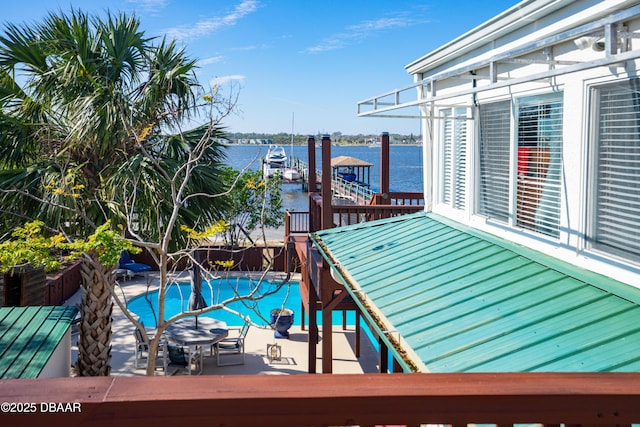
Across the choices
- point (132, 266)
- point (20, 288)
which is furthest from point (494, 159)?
point (132, 266)

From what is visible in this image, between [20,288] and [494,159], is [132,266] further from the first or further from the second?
[494,159]

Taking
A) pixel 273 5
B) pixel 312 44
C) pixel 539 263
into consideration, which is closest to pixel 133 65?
pixel 539 263

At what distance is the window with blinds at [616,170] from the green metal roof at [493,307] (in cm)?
32

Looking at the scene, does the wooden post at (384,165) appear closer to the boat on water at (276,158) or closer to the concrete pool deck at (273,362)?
the concrete pool deck at (273,362)

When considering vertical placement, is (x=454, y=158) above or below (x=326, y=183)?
above

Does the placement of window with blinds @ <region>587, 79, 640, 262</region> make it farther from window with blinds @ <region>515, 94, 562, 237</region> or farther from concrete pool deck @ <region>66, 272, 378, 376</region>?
concrete pool deck @ <region>66, 272, 378, 376</region>

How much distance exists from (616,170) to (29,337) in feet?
25.4

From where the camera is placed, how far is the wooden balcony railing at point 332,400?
1.22 meters

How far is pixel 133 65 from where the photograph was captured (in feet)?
34.9

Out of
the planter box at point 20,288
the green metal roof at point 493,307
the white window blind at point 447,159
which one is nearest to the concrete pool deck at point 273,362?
the planter box at point 20,288

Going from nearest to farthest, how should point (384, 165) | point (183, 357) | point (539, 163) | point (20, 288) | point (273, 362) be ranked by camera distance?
point (539, 163) < point (384, 165) < point (183, 357) < point (273, 362) < point (20, 288)

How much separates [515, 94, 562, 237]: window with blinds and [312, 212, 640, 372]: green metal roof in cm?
34

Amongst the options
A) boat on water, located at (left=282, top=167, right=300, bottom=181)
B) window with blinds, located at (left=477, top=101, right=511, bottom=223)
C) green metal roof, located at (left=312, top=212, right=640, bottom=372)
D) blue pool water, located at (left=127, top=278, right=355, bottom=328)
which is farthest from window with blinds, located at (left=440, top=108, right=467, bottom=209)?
boat on water, located at (left=282, top=167, right=300, bottom=181)

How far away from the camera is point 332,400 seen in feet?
4.11
